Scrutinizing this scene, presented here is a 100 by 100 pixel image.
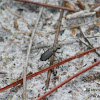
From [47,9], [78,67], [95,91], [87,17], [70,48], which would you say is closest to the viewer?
[95,91]

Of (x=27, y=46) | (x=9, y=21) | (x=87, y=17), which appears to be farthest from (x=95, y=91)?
(x=9, y=21)

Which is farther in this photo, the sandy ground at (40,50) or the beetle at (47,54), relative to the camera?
the beetle at (47,54)

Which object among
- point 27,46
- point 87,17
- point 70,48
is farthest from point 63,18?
point 27,46

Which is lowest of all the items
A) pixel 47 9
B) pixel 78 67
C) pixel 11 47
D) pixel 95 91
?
pixel 95 91

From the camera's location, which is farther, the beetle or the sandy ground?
the beetle

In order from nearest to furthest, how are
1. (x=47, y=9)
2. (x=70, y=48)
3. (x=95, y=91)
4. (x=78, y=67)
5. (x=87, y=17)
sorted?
1. (x=95, y=91)
2. (x=78, y=67)
3. (x=70, y=48)
4. (x=87, y=17)
5. (x=47, y=9)

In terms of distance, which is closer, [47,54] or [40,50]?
[47,54]

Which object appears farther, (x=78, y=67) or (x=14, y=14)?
(x=14, y=14)

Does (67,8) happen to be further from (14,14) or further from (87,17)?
(14,14)

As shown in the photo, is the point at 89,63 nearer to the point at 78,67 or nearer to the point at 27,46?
the point at 78,67

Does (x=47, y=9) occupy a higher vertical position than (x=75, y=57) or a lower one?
higher
